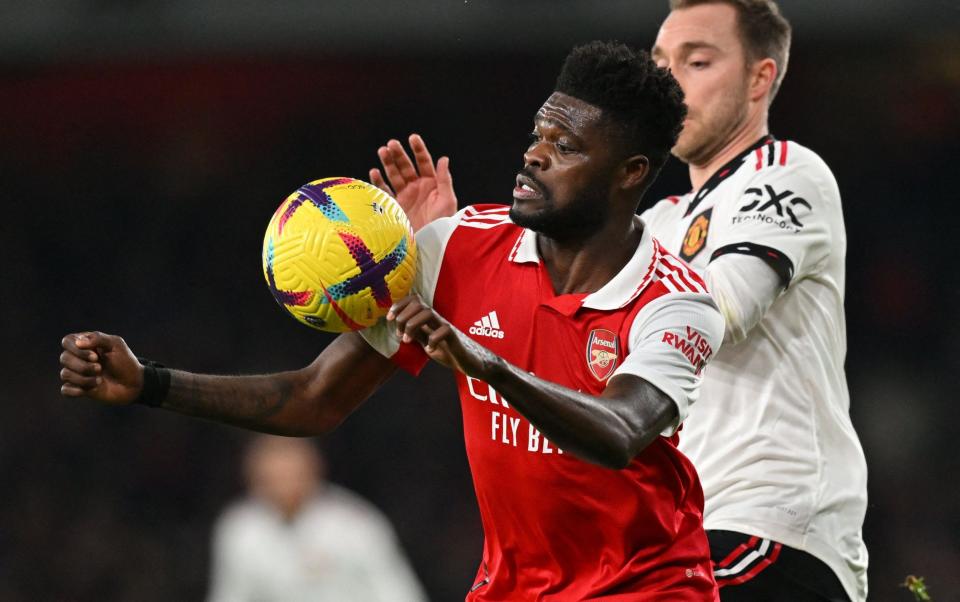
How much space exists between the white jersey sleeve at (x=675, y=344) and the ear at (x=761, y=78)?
56.4 inches

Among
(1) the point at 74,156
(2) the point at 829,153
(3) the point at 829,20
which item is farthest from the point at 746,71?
(1) the point at 74,156

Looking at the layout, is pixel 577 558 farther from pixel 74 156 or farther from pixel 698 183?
pixel 74 156

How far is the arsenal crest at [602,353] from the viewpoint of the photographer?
325cm

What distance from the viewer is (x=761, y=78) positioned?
181 inches

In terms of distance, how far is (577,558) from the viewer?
3.33 meters

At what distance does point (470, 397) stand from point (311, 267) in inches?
22.2

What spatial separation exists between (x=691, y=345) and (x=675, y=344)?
62mm

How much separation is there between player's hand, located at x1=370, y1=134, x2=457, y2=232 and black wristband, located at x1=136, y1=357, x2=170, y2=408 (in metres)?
0.83

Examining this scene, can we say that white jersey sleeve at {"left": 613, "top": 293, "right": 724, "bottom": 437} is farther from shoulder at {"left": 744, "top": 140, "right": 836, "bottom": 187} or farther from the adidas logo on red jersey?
shoulder at {"left": 744, "top": 140, "right": 836, "bottom": 187}

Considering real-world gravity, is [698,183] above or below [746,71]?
below

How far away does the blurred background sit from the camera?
1076cm

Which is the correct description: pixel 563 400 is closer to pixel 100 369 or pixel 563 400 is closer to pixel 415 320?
pixel 415 320

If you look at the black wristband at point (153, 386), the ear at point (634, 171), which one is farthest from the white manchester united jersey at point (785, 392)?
the black wristband at point (153, 386)

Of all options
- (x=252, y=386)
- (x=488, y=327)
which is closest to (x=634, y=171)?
(x=488, y=327)
